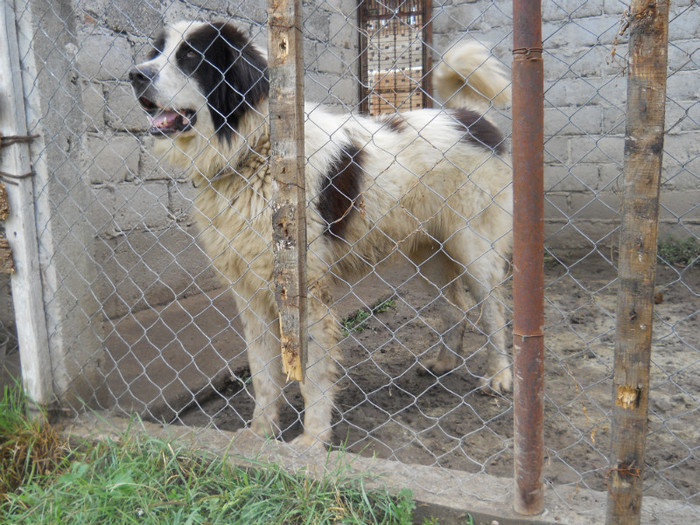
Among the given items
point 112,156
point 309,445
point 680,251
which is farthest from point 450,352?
point 680,251

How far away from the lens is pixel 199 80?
89.4 inches

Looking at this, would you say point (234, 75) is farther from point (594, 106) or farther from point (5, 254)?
point (594, 106)

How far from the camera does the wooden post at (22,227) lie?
2.17m

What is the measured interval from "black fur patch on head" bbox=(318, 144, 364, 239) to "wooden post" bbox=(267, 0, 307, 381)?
500 millimetres

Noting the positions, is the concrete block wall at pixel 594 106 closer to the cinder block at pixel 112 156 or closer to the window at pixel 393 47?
the window at pixel 393 47

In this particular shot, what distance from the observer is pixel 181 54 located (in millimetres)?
2256

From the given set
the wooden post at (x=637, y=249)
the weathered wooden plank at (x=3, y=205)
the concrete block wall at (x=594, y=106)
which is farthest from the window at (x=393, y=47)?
the wooden post at (x=637, y=249)

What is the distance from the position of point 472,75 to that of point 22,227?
7.80 ft

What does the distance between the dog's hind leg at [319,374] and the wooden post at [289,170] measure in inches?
19.8

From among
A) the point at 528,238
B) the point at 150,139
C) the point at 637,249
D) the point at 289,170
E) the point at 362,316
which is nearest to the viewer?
the point at 637,249

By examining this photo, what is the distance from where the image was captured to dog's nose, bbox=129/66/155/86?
2.16 m

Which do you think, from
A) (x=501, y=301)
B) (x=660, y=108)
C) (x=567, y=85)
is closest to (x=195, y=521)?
(x=660, y=108)

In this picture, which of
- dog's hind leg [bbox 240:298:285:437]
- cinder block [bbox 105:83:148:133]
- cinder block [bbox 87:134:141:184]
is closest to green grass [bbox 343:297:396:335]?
dog's hind leg [bbox 240:298:285:437]

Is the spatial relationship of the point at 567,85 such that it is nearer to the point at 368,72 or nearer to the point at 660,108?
the point at 368,72
